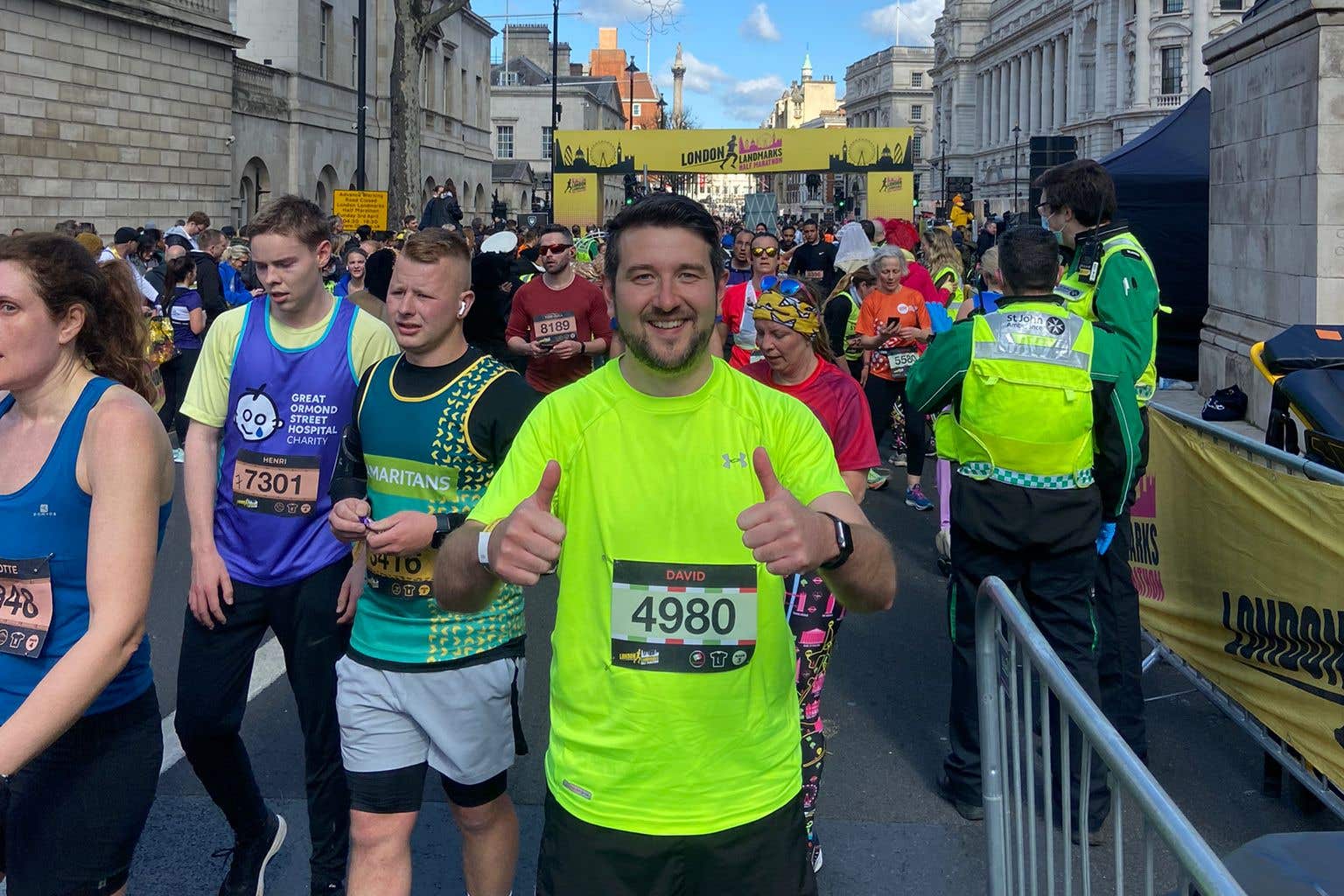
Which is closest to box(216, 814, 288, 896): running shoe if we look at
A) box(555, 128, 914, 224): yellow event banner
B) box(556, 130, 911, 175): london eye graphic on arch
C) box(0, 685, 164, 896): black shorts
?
box(0, 685, 164, 896): black shorts

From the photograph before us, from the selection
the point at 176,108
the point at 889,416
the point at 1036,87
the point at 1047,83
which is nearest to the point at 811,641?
the point at 889,416

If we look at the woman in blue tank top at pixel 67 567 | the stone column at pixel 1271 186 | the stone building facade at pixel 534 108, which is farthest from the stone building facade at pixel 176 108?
the stone building facade at pixel 534 108

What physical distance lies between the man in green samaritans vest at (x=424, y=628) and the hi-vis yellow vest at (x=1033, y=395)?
1854mm

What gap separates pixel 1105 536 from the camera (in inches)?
202

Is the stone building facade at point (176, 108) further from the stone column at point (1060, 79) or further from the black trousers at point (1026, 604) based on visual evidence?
Result: the stone column at point (1060, 79)

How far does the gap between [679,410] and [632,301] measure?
23cm

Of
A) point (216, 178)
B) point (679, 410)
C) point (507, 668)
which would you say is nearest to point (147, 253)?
point (507, 668)

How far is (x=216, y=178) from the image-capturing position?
3266cm

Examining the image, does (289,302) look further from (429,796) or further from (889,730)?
(889,730)

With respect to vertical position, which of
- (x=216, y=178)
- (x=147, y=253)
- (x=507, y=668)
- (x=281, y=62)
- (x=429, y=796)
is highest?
(x=281, y=62)

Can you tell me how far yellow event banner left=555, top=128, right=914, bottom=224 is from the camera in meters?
45.3

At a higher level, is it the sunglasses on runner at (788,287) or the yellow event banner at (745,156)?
the yellow event banner at (745,156)

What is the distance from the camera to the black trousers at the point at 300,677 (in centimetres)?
400

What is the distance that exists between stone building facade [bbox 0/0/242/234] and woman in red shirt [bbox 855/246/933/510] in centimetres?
2052
